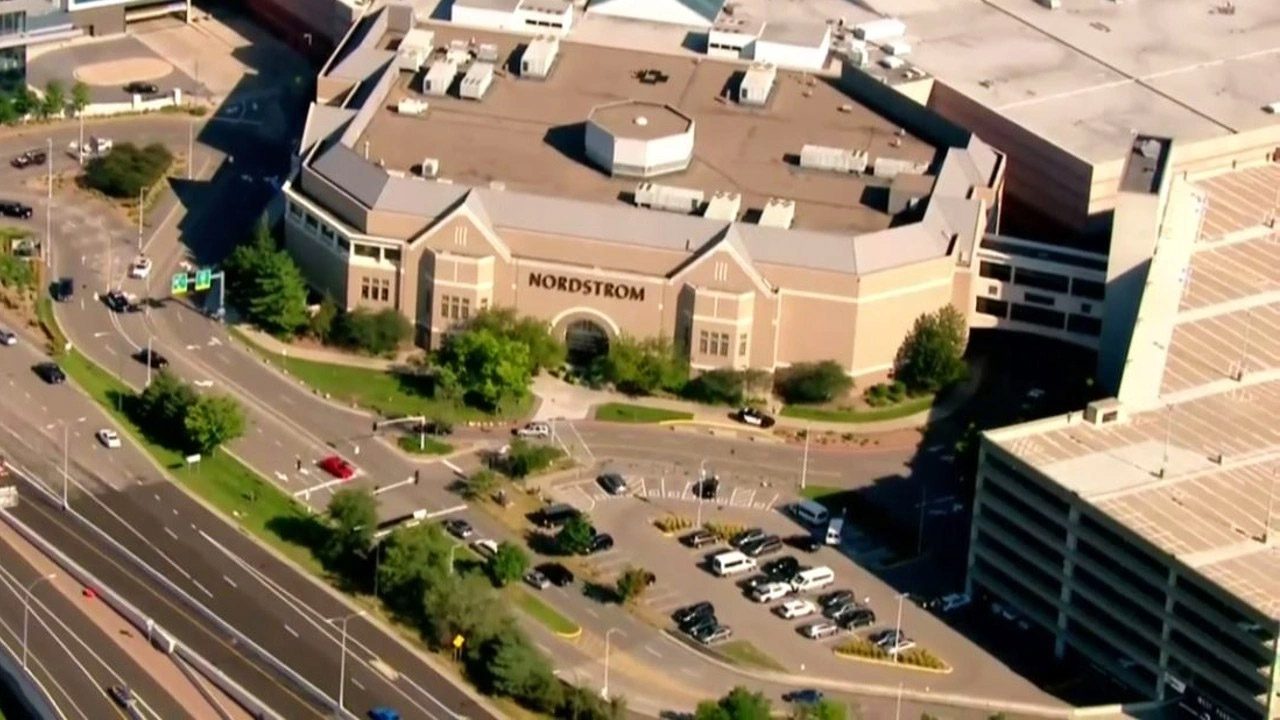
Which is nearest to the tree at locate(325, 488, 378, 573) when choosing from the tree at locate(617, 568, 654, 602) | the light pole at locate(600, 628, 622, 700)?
the tree at locate(617, 568, 654, 602)

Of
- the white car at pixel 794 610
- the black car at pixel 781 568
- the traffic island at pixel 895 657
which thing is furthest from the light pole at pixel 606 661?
the traffic island at pixel 895 657

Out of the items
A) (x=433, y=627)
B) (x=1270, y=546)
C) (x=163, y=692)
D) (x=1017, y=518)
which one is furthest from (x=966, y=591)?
(x=163, y=692)

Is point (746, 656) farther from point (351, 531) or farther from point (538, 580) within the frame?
point (351, 531)

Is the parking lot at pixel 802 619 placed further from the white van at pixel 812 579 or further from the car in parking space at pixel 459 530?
the car in parking space at pixel 459 530

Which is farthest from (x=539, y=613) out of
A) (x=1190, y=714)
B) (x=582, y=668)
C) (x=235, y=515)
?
(x=1190, y=714)

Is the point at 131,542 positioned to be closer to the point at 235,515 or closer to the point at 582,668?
the point at 235,515

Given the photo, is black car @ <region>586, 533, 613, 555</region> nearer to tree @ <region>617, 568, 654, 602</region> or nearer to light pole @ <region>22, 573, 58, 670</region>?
tree @ <region>617, 568, 654, 602</region>

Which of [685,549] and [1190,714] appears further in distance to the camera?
[685,549]
